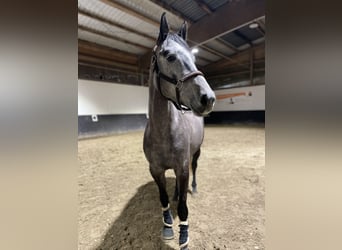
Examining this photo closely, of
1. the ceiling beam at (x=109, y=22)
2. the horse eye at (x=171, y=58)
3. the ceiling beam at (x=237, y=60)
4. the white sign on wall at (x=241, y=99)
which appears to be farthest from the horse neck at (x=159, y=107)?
the ceiling beam at (x=237, y=60)

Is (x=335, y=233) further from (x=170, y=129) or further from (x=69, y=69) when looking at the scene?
(x=170, y=129)

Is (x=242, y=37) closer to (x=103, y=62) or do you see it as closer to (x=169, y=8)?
(x=169, y=8)

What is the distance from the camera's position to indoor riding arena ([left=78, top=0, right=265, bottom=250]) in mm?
1038

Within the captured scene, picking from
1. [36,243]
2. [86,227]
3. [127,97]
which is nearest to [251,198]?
[86,227]

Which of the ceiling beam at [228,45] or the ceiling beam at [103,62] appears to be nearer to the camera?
the ceiling beam at [103,62]

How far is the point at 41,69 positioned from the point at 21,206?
0.16 metres

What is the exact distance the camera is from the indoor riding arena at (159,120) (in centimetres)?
104

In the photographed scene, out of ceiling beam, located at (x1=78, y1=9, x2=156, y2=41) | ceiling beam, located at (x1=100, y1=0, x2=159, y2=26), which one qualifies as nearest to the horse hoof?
ceiling beam, located at (x1=100, y1=0, x2=159, y2=26)

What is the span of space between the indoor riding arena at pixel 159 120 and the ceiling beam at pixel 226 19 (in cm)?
2

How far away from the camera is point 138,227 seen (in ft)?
3.76

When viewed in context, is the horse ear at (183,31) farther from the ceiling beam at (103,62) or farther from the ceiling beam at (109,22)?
the ceiling beam at (103,62)

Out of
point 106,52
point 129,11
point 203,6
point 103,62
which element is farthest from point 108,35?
point 203,6

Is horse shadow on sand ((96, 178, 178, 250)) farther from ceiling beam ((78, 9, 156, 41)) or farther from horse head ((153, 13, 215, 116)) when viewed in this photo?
ceiling beam ((78, 9, 156, 41))

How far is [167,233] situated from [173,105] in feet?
2.40
